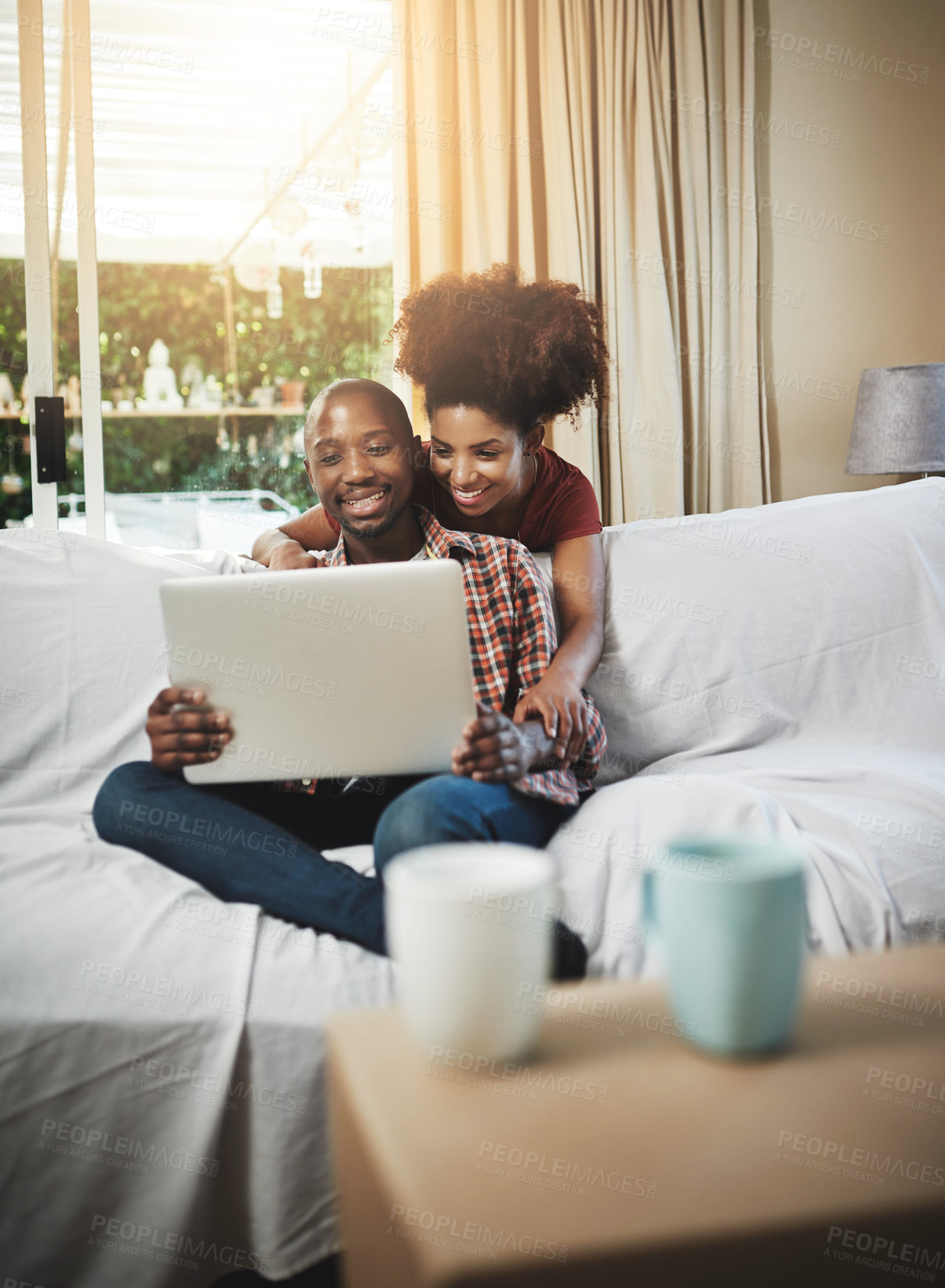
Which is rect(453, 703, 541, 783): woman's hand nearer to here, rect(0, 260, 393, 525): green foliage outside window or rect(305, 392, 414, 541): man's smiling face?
rect(305, 392, 414, 541): man's smiling face

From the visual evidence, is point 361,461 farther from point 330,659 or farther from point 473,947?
point 473,947

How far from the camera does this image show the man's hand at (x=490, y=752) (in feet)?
3.49

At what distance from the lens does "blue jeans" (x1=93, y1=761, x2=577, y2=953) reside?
1062 mm

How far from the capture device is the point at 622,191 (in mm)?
2752

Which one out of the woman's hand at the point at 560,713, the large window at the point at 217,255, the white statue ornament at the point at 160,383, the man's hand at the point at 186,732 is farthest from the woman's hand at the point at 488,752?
the white statue ornament at the point at 160,383

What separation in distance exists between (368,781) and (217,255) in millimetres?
2135

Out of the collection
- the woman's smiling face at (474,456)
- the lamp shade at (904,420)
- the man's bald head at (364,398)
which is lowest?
the woman's smiling face at (474,456)

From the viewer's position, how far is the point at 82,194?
262 cm

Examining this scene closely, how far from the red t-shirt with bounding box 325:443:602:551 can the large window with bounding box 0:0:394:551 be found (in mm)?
1384

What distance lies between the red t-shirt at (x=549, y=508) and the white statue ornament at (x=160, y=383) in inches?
58.7

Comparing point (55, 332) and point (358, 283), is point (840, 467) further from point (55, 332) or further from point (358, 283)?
point (55, 332)

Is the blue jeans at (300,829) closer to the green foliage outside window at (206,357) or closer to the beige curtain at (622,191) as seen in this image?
the beige curtain at (622,191)

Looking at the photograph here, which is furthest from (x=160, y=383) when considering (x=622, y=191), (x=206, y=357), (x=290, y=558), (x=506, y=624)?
(x=506, y=624)

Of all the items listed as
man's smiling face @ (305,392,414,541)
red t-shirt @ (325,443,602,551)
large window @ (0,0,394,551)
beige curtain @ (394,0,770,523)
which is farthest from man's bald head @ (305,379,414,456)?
large window @ (0,0,394,551)
